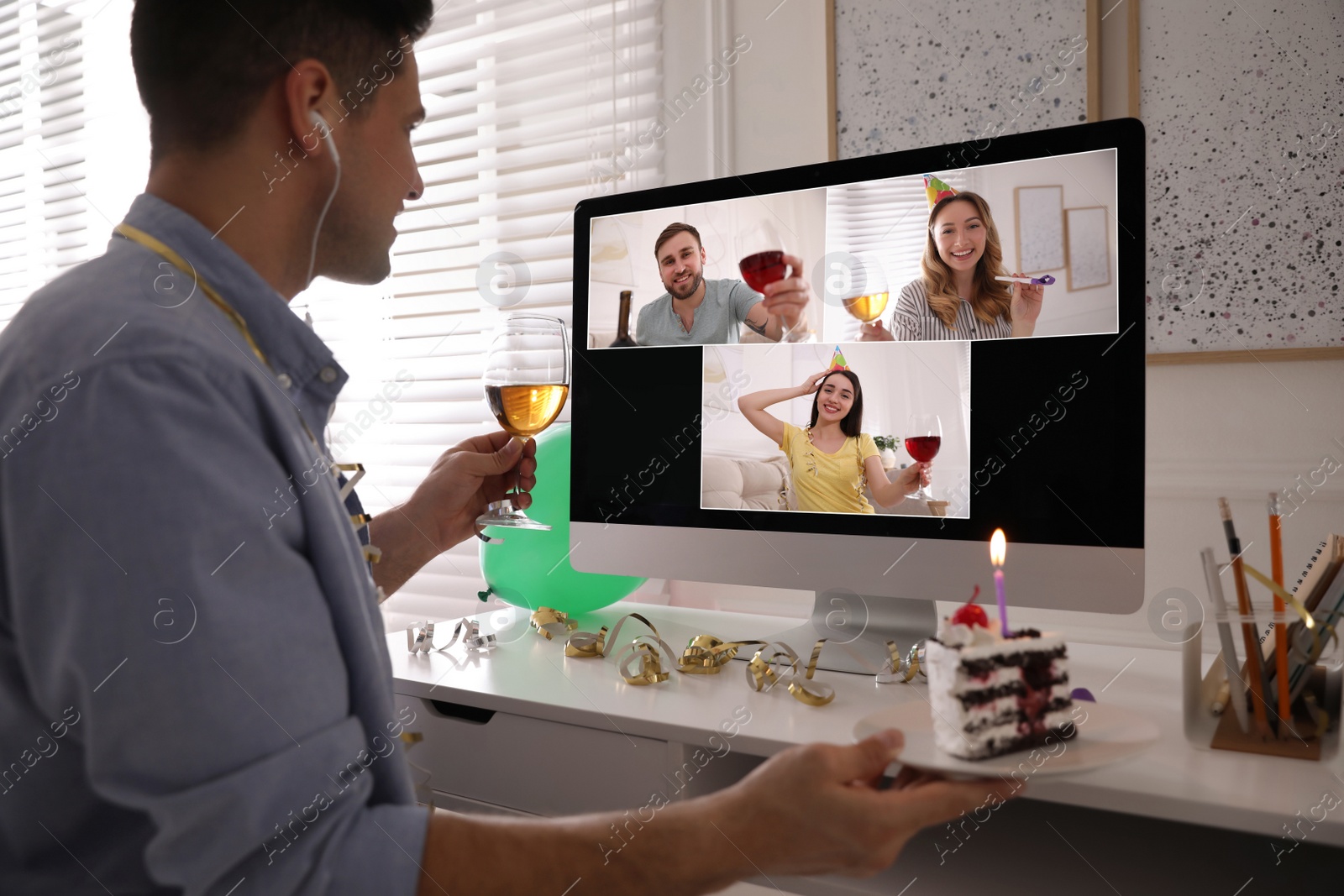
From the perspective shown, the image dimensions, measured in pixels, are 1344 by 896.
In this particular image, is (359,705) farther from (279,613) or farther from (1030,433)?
(1030,433)

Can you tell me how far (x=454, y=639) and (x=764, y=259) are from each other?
29.9 inches

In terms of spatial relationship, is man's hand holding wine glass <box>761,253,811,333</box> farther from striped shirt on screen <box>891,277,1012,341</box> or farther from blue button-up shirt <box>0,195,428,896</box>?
blue button-up shirt <box>0,195,428,896</box>

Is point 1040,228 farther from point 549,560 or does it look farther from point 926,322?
point 549,560

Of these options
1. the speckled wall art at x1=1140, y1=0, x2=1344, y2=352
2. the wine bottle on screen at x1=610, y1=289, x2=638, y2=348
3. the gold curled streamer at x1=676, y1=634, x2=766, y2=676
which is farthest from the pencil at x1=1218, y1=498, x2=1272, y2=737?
the wine bottle on screen at x1=610, y1=289, x2=638, y2=348

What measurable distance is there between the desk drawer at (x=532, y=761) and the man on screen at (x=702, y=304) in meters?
0.58

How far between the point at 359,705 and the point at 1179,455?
1.35 meters

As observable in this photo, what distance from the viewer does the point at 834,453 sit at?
121cm

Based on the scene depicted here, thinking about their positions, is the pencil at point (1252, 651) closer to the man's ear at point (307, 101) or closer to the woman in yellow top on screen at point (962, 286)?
the woman in yellow top on screen at point (962, 286)

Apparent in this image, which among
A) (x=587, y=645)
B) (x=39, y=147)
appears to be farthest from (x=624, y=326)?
(x=39, y=147)

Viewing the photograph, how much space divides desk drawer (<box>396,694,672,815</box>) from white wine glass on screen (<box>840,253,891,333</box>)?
0.61m

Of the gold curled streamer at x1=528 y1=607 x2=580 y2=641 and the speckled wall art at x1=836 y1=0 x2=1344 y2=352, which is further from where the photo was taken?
the gold curled streamer at x1=528 y1=607 x2=580 y2=641

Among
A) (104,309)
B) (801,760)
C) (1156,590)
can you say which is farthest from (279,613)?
(1156,590)

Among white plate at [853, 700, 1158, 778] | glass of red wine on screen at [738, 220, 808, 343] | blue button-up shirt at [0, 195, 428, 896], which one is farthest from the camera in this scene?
glass of red wine on screen at [738, 220, 808, 343]

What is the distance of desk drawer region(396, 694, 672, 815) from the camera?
3.42ft
